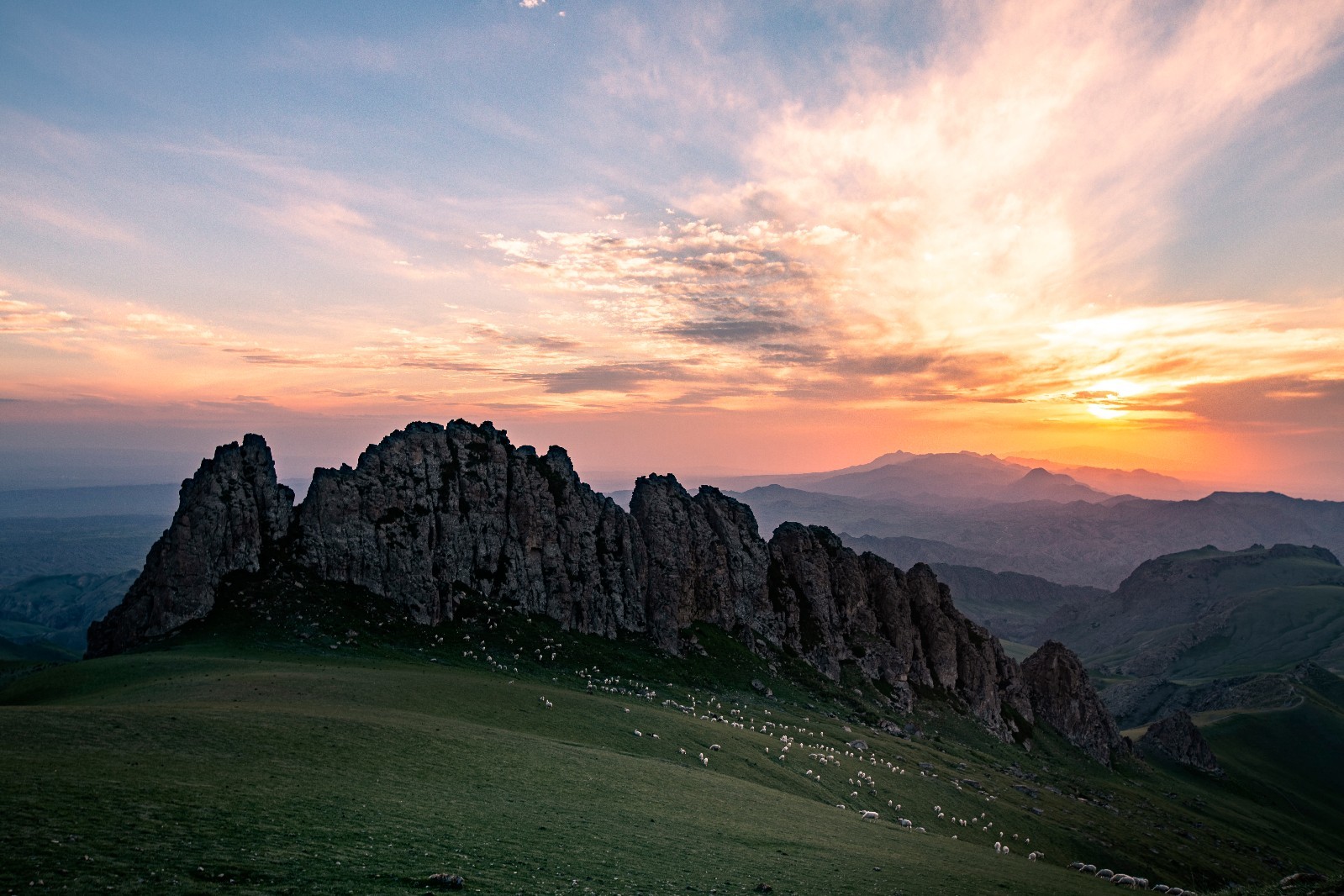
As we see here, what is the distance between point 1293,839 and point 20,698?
192 metres

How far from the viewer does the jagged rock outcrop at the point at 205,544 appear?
274 feet

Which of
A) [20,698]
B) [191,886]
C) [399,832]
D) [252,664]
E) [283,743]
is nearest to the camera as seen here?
[191,886]

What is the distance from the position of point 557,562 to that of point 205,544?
49.8m

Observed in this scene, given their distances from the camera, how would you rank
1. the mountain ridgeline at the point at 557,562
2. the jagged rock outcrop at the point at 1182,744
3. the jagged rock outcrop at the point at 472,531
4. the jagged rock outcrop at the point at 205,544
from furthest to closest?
the jagged rock outcrop at the point at 1182,744 < the jagged rock outcrop at the point at 472,531 < the mountain ridgeline at the point at 557,562 < the jagged rock outcrop at the point at 205,544

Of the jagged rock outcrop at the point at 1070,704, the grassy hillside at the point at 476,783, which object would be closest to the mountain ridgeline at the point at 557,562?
the jagged rock outcrop at the point at 1070,704

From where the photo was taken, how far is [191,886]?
18688 millimetres

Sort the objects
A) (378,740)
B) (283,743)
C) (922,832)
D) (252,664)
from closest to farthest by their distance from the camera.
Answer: (283,743) → (378,740) → (922,832) → (252,664)

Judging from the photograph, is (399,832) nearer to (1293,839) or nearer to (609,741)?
(609,741)

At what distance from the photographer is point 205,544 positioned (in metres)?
88.4

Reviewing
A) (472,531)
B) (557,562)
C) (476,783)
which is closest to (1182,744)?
(557,562)

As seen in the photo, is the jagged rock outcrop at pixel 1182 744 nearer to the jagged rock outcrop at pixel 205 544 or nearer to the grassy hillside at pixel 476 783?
the grassy hillside at pixel 476 783

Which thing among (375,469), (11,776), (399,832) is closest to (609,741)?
(399,832)

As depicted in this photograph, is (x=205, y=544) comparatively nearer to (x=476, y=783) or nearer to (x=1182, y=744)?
(x=476, y=783)

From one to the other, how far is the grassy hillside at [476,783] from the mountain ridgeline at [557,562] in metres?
7.25
